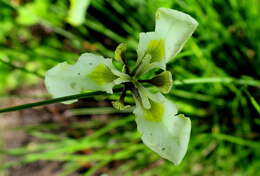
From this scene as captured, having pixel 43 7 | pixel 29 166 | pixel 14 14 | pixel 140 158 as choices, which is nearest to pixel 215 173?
pixel 140 158

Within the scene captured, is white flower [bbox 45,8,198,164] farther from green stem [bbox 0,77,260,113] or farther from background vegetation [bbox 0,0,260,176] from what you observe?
background vegetation [bbox 0,0,260,176]

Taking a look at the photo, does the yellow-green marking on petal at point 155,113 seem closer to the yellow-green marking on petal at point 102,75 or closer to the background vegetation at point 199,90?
the yellow-green marking on petal at point 102,75

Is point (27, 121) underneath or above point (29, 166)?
above

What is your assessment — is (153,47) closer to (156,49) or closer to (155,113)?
(156,49)

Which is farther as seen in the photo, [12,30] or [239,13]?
[12,30]

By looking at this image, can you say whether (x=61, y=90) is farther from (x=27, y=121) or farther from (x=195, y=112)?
(x=27, y=121)

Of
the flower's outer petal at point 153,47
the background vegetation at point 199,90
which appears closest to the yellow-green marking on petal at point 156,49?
the flower's outer petal at point 153,47
